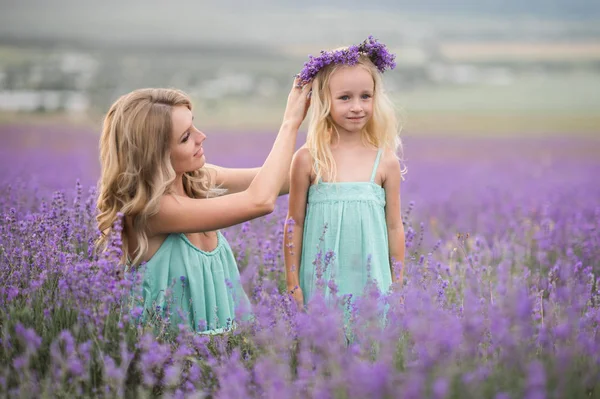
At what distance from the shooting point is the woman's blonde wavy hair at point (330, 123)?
296 cm

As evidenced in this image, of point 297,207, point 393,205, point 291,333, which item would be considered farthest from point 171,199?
point 393,205

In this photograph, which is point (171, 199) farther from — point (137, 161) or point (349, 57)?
point (349, 57)

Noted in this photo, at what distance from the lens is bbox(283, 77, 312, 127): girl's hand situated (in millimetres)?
2920

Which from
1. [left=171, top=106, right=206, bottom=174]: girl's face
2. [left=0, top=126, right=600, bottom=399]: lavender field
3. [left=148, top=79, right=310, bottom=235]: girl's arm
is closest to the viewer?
[left=0, top=126, right=600, bottom=399]: lavender field

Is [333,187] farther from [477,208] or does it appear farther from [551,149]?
[551,149]

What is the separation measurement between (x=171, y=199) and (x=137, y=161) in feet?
0.73

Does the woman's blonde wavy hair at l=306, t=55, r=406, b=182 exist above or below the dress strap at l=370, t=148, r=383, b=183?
above

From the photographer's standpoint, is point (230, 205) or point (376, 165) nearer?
point (230, 205)

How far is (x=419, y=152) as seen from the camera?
44.3 feet

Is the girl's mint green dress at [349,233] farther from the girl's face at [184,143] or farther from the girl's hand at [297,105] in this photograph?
the girl's face at [184,143]

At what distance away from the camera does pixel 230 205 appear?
2791mm

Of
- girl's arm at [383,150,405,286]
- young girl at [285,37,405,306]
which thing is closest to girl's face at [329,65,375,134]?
young girl at [285,37,405,306]

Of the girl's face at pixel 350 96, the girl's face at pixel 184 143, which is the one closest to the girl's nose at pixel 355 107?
the girl's face at pixel 350 96

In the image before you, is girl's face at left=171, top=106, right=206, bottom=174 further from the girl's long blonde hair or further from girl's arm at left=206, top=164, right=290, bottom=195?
girl's arm at left=206, top=164, right=290, bottom=195
